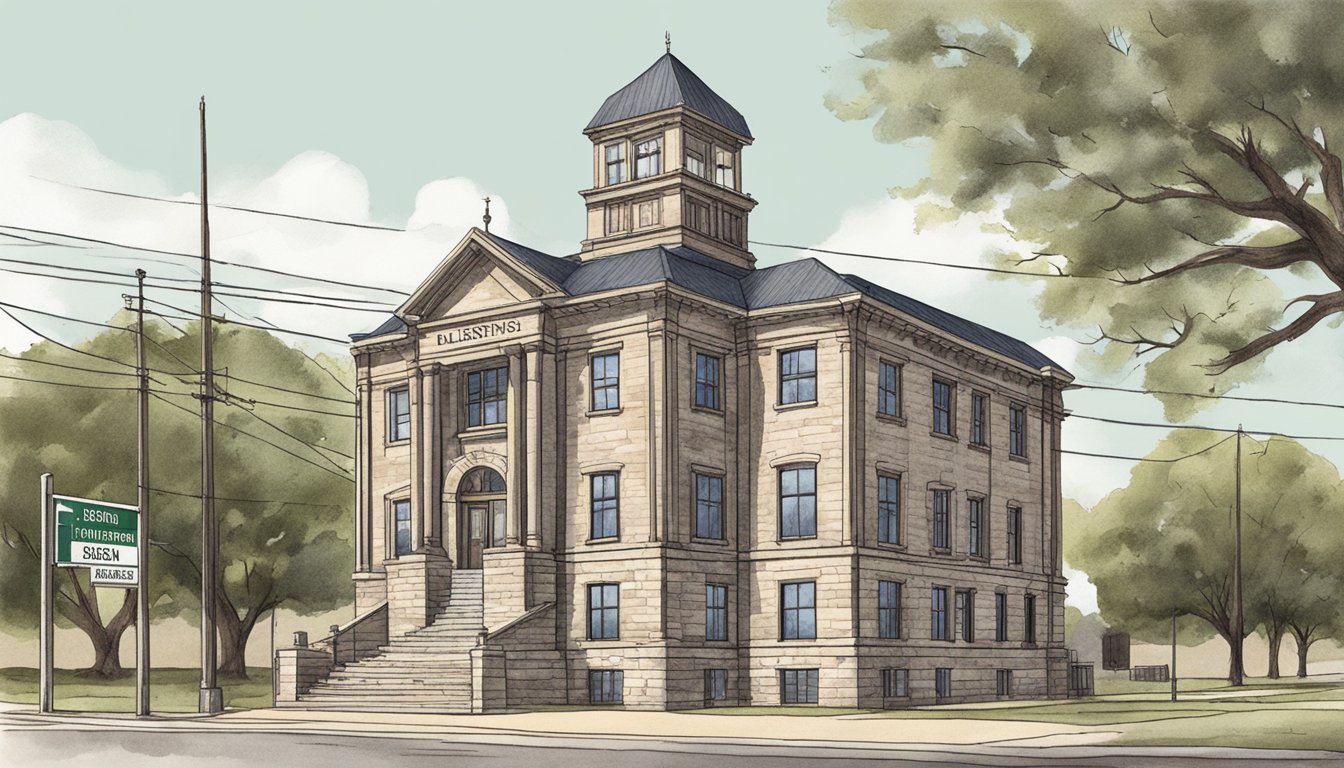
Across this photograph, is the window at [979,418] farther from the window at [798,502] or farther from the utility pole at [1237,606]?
the utility pole at [1237,606]

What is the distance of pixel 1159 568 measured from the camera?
7088cm

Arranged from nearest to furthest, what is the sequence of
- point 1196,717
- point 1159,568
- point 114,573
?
point 1196,717 → point 114,573 → point 1159,568

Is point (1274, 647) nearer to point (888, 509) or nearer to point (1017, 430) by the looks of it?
point (1017, 430)

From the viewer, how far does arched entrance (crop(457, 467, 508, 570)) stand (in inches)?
1769

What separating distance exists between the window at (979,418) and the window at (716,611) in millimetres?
10383

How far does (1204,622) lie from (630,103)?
4622 centimetres

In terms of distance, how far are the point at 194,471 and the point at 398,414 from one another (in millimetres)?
11997

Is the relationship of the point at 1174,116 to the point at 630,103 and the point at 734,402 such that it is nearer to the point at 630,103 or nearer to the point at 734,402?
the point at 734,402

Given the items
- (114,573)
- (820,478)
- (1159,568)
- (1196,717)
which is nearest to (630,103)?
(820,478)

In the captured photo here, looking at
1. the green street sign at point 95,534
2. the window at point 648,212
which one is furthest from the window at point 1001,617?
the green street sign at point 95,534

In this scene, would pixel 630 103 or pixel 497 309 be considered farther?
pixel 630 103

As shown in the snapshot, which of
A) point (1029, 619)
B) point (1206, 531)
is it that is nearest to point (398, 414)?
point (1029, 619)

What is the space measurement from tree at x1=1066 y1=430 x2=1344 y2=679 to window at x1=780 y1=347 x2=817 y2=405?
107ft

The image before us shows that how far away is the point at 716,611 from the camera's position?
4244cm
